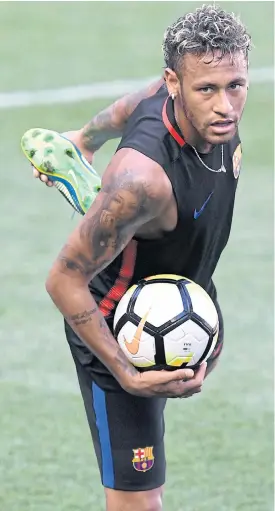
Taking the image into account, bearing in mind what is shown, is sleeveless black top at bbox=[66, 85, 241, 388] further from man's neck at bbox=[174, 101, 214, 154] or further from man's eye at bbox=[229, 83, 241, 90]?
man's eye at bbox=[229, 83, 241, 90]

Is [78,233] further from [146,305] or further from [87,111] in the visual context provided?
[87,111]

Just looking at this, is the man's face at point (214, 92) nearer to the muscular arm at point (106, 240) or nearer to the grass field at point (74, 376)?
the muscular arm at point (106, 240)

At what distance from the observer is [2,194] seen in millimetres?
10781

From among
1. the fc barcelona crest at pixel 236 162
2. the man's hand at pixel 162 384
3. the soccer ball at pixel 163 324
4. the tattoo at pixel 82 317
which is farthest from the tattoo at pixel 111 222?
the fc barcelona crest at pixel 236 162

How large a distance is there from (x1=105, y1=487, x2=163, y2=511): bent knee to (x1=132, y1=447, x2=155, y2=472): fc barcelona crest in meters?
0.11

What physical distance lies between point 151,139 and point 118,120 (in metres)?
0.94

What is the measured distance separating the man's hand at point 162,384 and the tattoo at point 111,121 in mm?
1315

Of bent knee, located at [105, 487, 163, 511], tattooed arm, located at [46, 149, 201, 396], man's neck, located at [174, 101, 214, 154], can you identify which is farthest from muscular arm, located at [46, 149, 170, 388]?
bent knee, located at [105, 487, 163, 511]

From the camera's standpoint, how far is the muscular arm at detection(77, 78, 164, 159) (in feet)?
17.0

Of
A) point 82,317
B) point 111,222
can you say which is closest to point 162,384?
point 82,317

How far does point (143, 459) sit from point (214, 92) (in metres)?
1.52

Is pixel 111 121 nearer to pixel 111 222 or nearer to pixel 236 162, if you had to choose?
pixel 236 162

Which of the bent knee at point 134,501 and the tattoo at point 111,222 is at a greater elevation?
the tattoo at point 111,222

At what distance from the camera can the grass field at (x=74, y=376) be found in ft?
19.7
